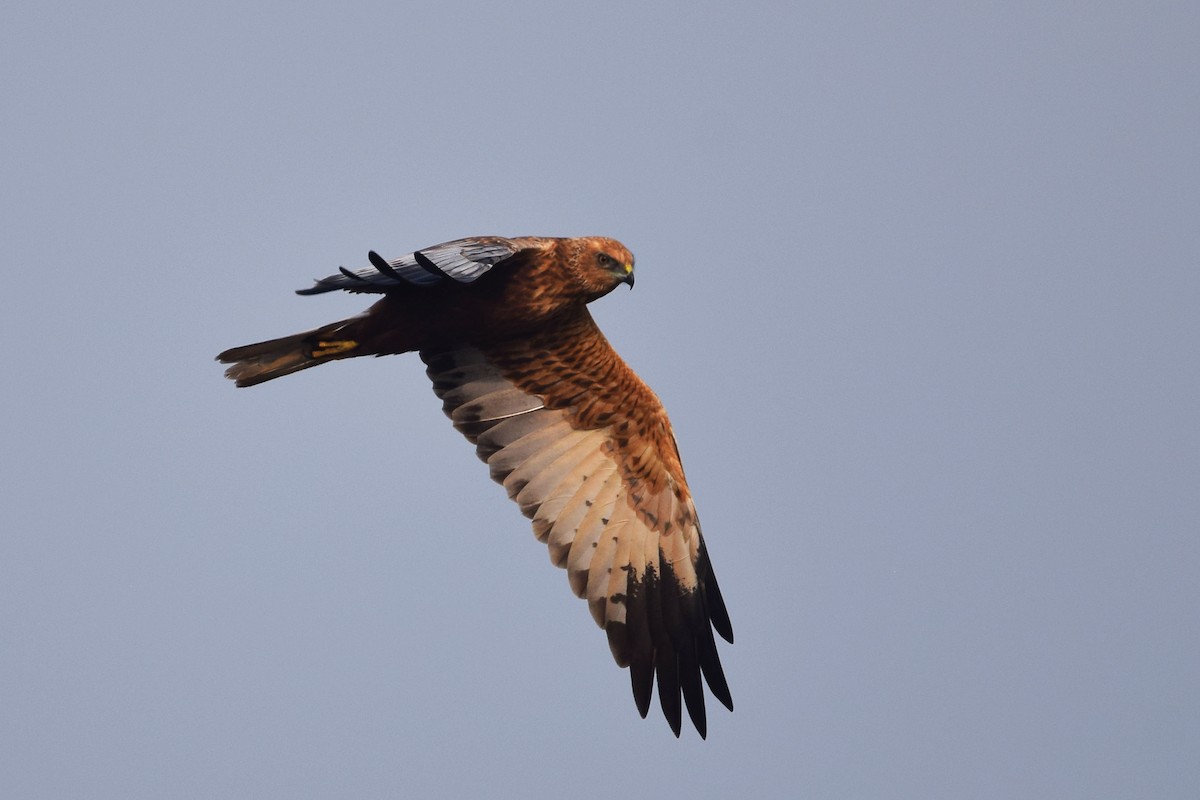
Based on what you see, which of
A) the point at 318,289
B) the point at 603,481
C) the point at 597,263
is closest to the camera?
the point at 318,289

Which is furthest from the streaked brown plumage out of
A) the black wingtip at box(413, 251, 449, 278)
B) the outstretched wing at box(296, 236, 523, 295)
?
the black wingtip at box(413, 251, 449, 278)

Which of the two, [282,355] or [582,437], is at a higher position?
[282,355]

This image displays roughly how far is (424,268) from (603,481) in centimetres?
292

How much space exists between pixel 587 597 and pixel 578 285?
83.0 inches

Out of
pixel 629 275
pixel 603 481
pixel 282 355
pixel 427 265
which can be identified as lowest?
pixel 603 481

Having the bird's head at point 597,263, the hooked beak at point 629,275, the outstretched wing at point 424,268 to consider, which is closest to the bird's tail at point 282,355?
the outstretched wing at point 424,268

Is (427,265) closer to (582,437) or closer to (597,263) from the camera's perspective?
(597,263)

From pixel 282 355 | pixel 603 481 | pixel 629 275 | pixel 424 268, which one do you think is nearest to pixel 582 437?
pixel 603 481

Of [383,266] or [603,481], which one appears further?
[603,481]

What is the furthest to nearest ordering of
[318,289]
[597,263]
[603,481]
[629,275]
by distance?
[603,481], [629,275], [597,263], [318,289]

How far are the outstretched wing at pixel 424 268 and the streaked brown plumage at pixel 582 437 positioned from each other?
0.78m

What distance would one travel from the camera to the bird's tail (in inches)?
369

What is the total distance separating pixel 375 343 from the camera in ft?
30.8

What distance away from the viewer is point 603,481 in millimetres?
10359
